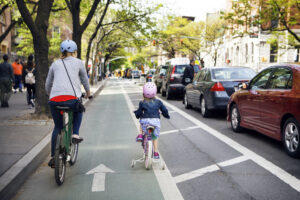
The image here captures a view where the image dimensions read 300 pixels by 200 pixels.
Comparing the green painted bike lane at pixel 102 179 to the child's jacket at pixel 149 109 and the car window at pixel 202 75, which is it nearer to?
the child's jacket at pixel 149 109

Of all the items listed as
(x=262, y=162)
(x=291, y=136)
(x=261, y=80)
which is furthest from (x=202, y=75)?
(x=262, y=162)

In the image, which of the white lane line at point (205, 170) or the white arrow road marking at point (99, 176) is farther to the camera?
the white lane line at point (205, 170)

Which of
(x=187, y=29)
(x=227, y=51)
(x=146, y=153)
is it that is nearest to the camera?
(x=146, y=153)

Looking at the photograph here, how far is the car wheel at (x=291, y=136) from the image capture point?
6.20 metres

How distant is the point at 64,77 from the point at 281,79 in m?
3.97

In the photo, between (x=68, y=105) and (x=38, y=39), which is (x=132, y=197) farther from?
(x=38, y=39)

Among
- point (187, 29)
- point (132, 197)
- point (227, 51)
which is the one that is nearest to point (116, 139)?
point (132, 197)

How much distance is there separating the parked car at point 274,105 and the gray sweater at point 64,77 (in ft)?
11.1

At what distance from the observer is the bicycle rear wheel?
4.76 meters

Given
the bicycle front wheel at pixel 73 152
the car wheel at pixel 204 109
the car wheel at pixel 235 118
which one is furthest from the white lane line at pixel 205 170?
the car wheel at pixel 204 109

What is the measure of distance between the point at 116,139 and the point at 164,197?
3.97 meters

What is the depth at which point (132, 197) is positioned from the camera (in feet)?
14.6

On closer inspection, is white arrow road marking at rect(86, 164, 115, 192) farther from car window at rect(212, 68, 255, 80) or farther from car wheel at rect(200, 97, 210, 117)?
car window at rect(212, 68, 255, 80)

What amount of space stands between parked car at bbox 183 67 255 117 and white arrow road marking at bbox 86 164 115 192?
6027mm
